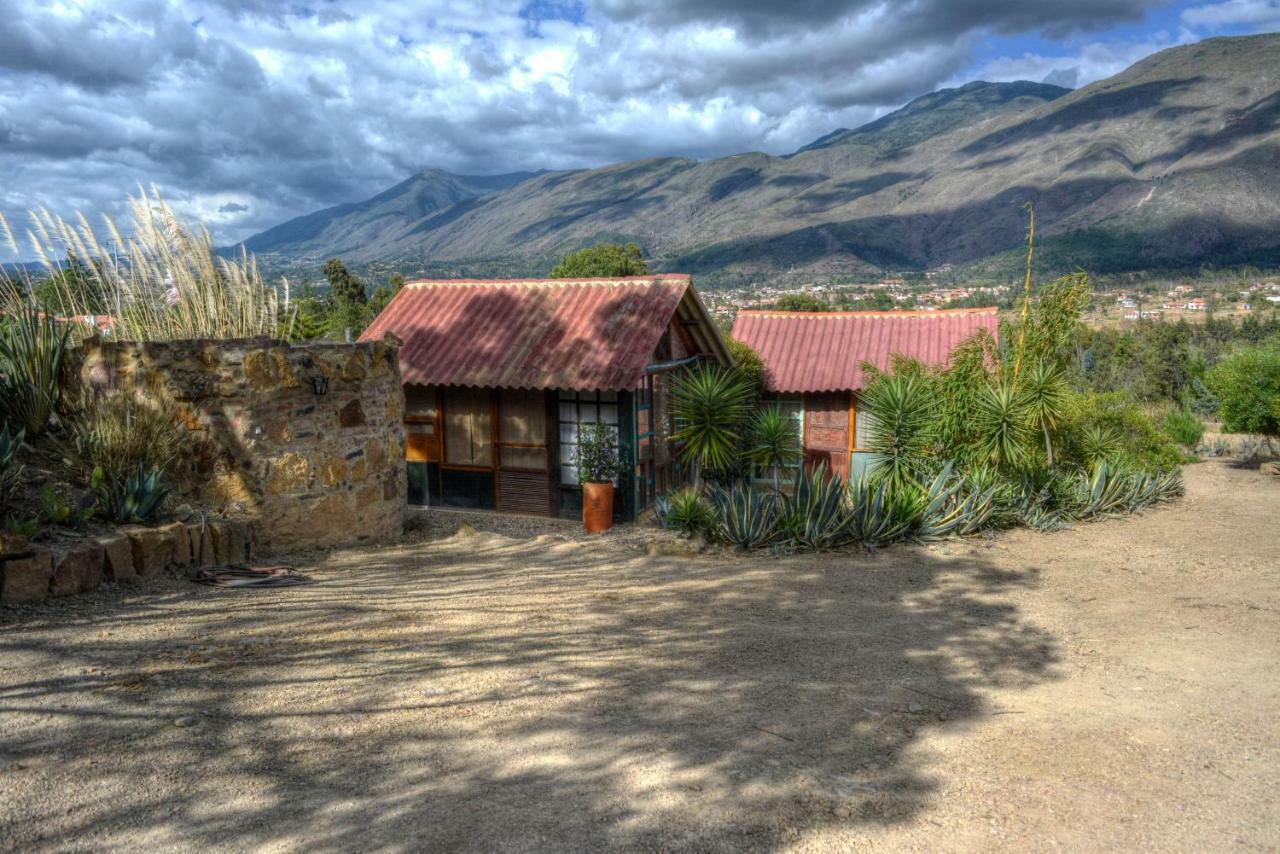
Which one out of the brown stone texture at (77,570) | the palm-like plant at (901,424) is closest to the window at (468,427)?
the palm-like plant at (901,424)

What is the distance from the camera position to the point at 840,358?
597 inches

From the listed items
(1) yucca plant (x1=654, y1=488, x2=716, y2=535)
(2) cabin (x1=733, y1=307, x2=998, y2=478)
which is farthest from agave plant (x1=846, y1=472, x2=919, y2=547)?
(2) cabin (x1=733, y1=307, x2=998, y2=478)

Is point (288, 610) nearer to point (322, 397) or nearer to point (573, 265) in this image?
point (322, 397)

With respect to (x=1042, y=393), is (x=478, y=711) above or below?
below

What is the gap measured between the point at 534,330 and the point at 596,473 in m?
2.44

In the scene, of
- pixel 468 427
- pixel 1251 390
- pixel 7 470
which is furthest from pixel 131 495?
pixel 1251 390

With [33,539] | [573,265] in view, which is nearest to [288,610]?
[33,539]

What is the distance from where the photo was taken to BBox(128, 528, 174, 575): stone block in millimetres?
5914

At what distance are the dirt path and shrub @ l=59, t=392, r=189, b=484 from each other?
1.32 metres

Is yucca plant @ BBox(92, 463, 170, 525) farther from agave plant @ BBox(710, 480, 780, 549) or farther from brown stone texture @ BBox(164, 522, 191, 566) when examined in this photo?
agave plant @ BBox(710, 480, 780, 549)

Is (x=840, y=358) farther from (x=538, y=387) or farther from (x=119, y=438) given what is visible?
(x=119, y=438)

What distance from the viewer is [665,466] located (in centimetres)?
1370

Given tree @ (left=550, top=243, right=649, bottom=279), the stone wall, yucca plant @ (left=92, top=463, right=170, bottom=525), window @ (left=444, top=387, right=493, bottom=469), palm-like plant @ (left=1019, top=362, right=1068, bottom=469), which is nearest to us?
yucca plant @ (left=92, top=463, right=170, bottom=525)

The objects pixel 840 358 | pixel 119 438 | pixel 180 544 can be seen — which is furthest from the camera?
pixel 840 358
